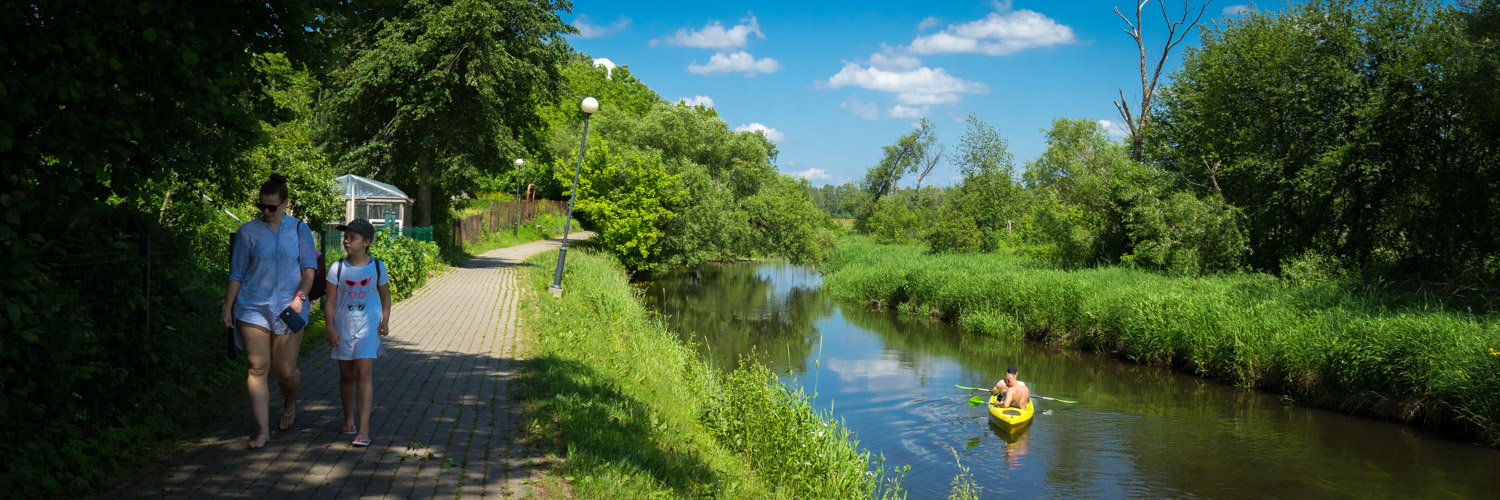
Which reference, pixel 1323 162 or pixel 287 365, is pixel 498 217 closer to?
pixel 1323 162

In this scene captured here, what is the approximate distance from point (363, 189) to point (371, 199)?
26.9 inches

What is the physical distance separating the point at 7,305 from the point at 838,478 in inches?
238

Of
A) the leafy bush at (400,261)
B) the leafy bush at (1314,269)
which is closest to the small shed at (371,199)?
the leafy bush at (400,261)

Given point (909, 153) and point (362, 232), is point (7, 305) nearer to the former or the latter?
point (362, 232)

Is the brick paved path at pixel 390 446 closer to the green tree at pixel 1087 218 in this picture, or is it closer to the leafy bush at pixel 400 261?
the leafy bush at pixel 400 261

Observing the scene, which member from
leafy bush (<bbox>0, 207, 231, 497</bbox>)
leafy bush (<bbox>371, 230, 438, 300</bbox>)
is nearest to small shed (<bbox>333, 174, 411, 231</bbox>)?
leafy bush (<bbox>371, 230, 438, 300</bbox>)

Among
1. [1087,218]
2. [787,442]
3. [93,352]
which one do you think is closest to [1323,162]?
[1087,218]

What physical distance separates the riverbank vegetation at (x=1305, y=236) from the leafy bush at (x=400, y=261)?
13.9 metres

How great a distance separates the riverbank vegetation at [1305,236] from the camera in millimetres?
14773

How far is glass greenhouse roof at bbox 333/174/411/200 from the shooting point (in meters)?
23.9

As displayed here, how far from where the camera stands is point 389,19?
2512cm

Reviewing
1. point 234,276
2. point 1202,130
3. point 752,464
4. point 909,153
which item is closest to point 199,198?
point 234,276

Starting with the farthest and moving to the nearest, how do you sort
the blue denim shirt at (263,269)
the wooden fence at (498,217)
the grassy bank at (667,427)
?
the wooden fence at (498,217)
the grassy bank at (667,427)
the blue denim shirt at (263,269)

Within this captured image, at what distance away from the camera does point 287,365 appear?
597 centimetres
